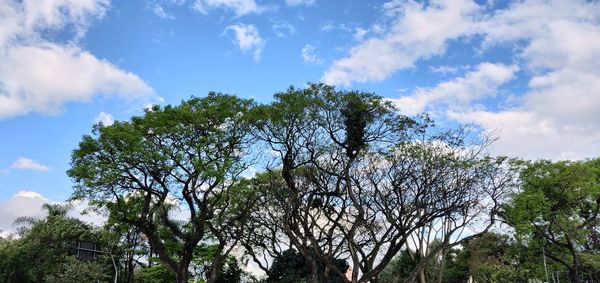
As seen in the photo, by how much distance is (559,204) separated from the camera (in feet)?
89.4

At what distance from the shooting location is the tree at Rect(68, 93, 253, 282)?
69.5 feet

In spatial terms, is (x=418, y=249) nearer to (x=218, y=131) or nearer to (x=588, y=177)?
(x=588, y=177)

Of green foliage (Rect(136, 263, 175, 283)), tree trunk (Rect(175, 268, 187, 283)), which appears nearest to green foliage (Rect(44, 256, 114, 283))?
green foliage (Rect(136, 263, 175, 283))

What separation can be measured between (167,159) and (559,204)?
70.7 feet

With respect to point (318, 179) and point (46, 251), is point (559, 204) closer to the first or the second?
point (318, 179)

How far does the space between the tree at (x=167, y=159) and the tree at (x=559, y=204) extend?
15.5 m

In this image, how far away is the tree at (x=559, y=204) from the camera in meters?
26.1

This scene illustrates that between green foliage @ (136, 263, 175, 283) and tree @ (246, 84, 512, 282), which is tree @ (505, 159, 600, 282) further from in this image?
green foliage @ (136, 263, 175, 283)

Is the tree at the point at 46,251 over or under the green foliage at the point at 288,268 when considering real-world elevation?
over

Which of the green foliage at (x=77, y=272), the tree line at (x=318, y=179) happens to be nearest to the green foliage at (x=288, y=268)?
the tree line at (x=318, y=179)

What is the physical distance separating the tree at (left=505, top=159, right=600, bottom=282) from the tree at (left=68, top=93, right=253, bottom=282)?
608 inches

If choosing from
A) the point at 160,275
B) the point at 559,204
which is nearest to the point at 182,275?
the point at 160,275

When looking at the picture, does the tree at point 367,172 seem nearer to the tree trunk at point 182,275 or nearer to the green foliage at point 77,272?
the tree trunk at point 182,275

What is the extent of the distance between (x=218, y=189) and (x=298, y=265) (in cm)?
1114
